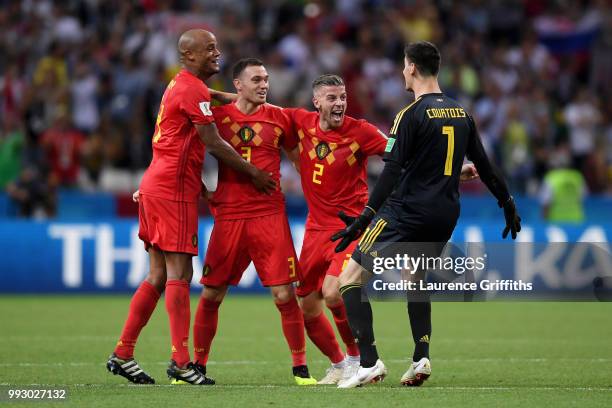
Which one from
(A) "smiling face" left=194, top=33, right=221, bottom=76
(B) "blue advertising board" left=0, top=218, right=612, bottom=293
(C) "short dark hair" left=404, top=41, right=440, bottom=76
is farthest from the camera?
(B) "blue advertising board" left=0, top=218, right=612, bottom=293

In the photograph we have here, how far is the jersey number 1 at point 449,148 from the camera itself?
25.2 feet

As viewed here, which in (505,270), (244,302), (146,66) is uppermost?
(146,66)

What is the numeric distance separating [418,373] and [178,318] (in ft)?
5.51

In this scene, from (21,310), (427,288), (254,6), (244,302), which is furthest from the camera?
(254,6)

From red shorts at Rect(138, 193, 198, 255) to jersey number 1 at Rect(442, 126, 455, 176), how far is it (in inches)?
70.8

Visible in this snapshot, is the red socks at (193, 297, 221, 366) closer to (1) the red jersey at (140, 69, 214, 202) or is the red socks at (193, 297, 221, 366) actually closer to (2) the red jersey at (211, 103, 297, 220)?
(2) the red jersey at (211, 103, 297, 220)

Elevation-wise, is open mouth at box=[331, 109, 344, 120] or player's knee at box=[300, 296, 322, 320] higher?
open mouth at box=[331, 109, 344, 120]

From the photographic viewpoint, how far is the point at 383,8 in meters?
20.7

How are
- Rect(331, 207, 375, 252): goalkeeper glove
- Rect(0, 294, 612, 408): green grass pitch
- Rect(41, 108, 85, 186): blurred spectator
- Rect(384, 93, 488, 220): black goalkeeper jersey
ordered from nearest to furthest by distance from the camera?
Rect(0, 294, 612, 408): green grass pitch
Rect(331, 207, 375, 252): goalkeeper glove
Rect(384, 93, 488, 220): black goalkeeper jersey
Rect(41, 108, 85, 186): blurred spectator

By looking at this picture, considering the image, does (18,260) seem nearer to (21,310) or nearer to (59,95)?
(21,310)

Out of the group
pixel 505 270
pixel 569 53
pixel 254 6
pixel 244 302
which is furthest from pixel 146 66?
pixel 505 270

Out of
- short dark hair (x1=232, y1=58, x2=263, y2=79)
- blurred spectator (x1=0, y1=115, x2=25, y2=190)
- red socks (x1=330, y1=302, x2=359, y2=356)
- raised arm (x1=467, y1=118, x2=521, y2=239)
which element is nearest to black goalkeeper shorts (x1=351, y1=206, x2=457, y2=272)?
raised arm (x1=467, y1=118, x2=521, y2=239)

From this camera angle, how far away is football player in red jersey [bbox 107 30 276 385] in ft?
26.4

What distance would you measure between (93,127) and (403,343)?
26.5ft
